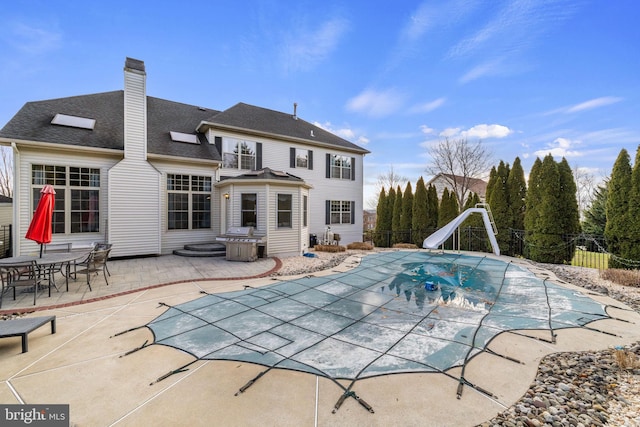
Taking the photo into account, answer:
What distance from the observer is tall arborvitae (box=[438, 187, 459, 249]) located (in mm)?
15797

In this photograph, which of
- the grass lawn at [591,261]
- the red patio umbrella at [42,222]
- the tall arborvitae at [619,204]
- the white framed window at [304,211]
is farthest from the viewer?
the white framed window at [304,211]

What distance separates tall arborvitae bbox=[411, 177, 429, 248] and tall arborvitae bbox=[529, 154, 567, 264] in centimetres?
590

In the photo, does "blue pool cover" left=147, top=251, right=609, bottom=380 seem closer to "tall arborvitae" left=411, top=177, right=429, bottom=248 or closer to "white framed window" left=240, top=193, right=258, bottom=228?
"white framed window" left=240, top=193, right=258, bottom=228

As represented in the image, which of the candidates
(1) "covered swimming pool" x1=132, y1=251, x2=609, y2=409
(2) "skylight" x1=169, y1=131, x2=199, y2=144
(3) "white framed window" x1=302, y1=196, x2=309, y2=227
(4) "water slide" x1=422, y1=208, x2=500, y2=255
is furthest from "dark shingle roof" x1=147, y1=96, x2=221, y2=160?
(4) "water slide" x1=422, y1=208, x2=500, y2=255

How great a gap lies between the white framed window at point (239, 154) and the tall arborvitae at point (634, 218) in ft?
48.9

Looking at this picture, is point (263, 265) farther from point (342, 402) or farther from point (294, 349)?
point (342, 402)

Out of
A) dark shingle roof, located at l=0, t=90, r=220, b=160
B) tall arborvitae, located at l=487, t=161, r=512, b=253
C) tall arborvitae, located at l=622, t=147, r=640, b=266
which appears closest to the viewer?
tall arborvitae, located at l=622, t=147, r=640, b=266

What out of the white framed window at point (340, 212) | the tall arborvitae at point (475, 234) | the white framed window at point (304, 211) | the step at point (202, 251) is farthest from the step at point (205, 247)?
the tall arborvitae at point (475, 234)

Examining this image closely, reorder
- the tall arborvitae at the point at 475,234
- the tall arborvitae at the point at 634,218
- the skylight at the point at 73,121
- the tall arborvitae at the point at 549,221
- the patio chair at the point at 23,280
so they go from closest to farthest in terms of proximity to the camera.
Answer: the patio chair at the point at 23,280 → the tall arborvitae at the point at 634,218 → the skylight at the point at 73,121 → the tall arborvitae at the point at 549,221 → the tall arborvitae at the point at 475,234

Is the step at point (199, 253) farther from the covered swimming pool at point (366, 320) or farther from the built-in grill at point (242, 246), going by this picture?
the covered swimming pool at point (366, 320)

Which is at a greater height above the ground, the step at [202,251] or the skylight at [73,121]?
the skylight at [73,121]

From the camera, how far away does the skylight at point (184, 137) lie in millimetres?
12172

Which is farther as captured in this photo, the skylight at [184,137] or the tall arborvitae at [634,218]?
the skylight at [184,137]

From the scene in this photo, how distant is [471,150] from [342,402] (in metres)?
27.8
